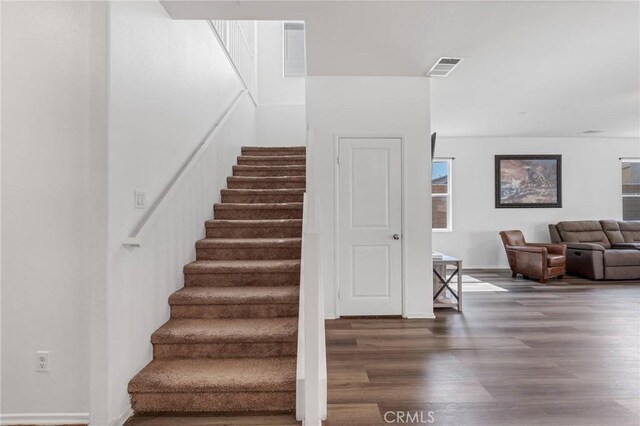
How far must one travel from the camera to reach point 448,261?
455 cm

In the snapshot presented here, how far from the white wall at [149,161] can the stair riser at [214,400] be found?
0.14m

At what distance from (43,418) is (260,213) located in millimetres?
2352

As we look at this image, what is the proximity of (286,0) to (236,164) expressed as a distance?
8.49 feet

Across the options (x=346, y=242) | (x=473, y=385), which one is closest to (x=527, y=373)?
(x=473, y=385)

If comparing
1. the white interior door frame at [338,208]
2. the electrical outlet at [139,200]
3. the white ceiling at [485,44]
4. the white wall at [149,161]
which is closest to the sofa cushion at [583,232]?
the white ceiling at [485,44]

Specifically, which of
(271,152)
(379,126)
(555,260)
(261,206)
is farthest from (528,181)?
(261,206)

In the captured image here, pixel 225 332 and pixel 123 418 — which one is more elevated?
pixel 225 332

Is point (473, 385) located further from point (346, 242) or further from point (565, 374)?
point (346, 242)

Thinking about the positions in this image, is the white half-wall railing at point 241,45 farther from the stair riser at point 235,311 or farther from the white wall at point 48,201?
the stair riser at point 235,311

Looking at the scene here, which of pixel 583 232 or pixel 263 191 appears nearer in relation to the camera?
pixel 263 191

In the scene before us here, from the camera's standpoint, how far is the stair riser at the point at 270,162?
492 centimetres

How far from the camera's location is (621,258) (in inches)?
252

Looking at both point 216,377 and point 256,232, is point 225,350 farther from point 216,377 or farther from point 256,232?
point 256,232

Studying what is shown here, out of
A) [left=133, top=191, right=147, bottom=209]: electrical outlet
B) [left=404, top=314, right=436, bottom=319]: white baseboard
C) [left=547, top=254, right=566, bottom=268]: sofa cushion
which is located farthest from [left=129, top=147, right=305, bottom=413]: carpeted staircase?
[left=547, top=254, right=566, bottom=268]: sofa cushion
